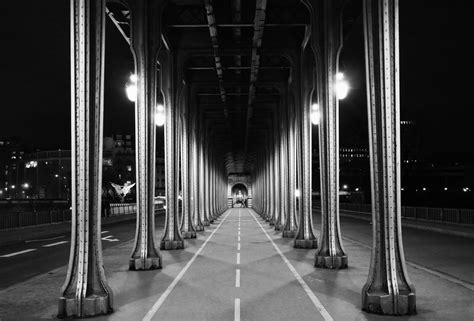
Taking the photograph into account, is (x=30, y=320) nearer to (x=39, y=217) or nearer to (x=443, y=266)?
(x=443, y=266)

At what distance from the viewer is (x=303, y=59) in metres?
24.8

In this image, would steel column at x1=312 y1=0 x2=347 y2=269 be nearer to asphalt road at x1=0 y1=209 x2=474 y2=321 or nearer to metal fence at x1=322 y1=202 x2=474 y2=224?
asphalt road at x1=0 y1=209 x2=474 y2=321

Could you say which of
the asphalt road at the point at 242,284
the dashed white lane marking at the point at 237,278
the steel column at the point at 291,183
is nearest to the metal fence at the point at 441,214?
the asphalt road at the point at 242,284

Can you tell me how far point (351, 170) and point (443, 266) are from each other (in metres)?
108

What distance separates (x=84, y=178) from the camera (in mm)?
10078

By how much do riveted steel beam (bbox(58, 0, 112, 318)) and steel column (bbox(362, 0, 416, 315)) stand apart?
520 centimetres

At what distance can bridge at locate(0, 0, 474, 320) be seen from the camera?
32.9ft

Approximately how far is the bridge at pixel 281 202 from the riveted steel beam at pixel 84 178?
0.07 feet

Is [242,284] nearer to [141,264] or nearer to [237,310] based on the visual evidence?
[237,310]

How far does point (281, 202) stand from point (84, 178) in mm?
26614

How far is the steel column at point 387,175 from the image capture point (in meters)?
9.97

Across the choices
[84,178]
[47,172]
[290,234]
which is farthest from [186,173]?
[47,172]

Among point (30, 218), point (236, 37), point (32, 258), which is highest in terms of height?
point (236, 37)

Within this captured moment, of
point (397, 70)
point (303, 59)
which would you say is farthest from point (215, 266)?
point (303, 59)
